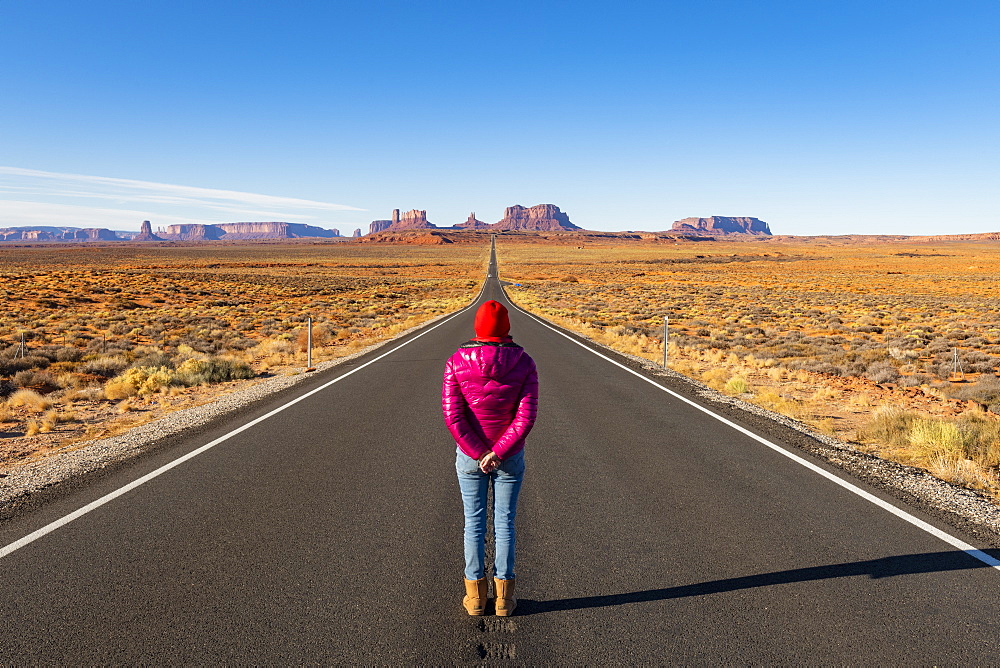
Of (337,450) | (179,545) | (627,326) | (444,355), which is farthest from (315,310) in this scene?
(179,545)

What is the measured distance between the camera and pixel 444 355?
17.4 meters

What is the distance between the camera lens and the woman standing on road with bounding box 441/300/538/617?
348 centimetres

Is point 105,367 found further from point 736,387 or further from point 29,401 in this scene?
point 736,387

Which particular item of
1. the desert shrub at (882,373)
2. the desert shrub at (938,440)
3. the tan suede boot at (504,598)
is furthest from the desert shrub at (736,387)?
the tan suede boot at (504,598)

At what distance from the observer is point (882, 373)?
51.5ft

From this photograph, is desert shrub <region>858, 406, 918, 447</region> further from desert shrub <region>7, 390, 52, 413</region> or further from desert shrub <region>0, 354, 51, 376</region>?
desert shrub <region>0, 354, 51, 376</region>

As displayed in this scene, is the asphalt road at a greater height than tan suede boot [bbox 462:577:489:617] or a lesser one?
lesser

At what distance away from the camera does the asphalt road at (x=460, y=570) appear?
3.37 m

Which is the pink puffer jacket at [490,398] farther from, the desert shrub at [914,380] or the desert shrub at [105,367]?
the desert shrub at [105,367]

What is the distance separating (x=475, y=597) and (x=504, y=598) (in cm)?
17

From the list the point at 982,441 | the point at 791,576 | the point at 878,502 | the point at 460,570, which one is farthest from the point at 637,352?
the point at 460,570

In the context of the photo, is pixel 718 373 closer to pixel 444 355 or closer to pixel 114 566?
pixel 444 355

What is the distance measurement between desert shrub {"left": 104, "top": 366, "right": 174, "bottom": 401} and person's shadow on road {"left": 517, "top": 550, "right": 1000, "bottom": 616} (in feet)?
36.2

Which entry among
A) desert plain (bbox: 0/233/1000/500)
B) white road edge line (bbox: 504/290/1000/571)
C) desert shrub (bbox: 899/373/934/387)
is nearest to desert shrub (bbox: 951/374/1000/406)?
desert plain (bbox: 0/233/1000/500)
